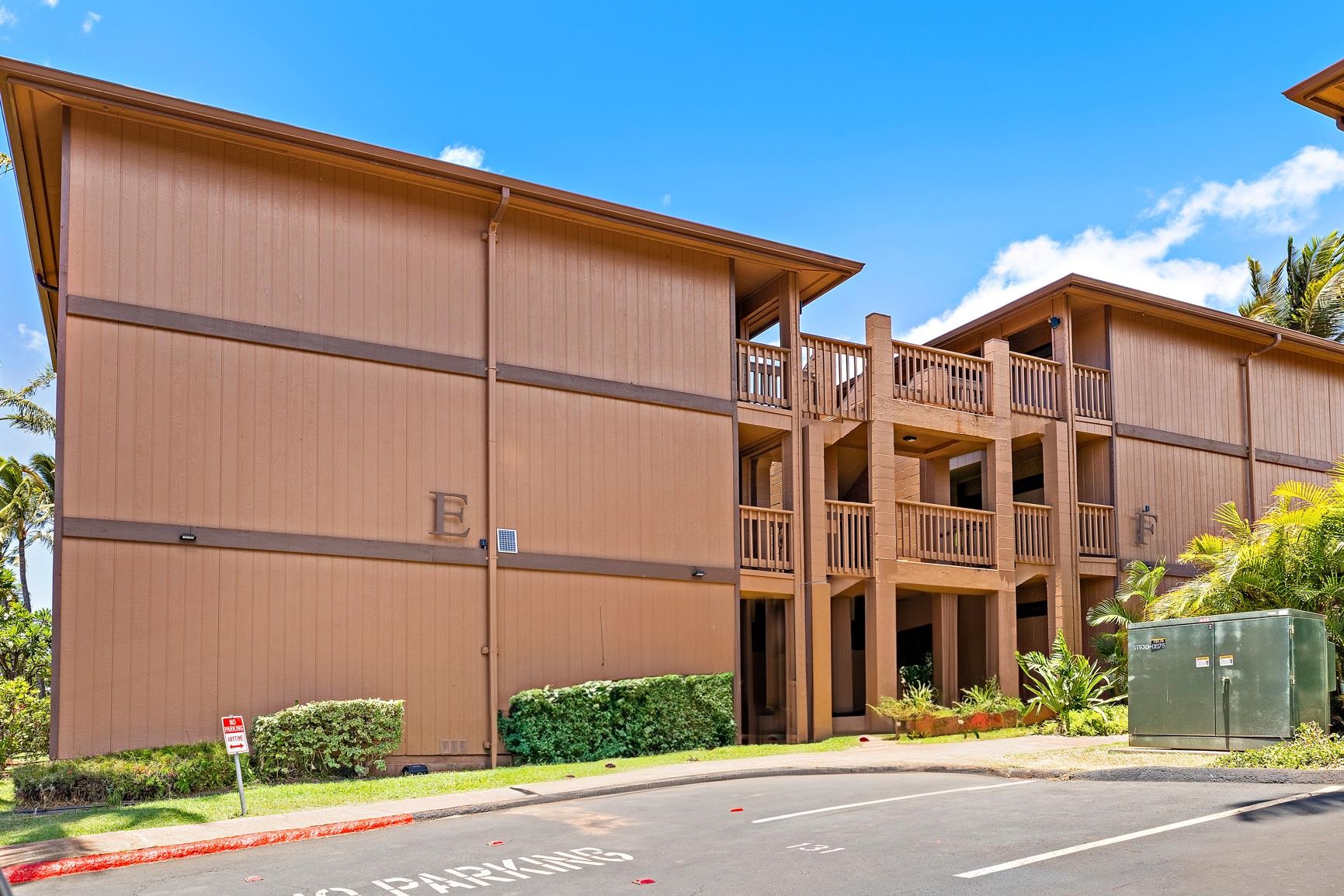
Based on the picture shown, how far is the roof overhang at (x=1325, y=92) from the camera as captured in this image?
31.7ft

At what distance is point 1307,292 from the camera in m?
36.4

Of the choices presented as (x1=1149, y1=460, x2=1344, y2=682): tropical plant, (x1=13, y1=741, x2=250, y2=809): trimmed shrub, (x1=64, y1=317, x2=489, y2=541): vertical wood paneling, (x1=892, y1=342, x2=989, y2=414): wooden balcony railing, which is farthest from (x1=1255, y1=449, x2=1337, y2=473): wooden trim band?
(x1=13, y1=741, x2=250, y2=809): trimmed shrub

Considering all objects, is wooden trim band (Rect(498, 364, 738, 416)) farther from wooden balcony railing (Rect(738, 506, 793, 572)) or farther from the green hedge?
the green hedge

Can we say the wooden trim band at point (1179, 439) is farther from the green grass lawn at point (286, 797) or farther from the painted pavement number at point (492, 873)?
the painted pavement number at point (492, 873)

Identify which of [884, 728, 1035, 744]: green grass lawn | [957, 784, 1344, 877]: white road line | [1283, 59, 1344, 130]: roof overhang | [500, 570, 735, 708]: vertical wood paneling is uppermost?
[1283, 59, 1344, 130]: roof overhang

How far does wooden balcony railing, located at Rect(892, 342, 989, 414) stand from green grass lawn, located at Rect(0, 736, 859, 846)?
7.65 m

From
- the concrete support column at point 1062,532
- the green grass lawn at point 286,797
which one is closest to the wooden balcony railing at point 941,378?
the concrete support column at point 1062,532

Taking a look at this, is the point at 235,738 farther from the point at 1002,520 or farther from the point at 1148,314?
the point at 1148,314

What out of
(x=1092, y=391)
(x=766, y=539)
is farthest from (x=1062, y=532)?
(x=766, y=539)

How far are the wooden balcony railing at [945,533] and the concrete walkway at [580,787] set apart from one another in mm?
3883

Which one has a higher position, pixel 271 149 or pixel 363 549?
pixel 271 149

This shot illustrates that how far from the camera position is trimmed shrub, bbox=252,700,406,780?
1455 cm

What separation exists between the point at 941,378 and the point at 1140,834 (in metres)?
13.5

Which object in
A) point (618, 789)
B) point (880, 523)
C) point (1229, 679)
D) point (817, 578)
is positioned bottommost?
point (618, 789)
